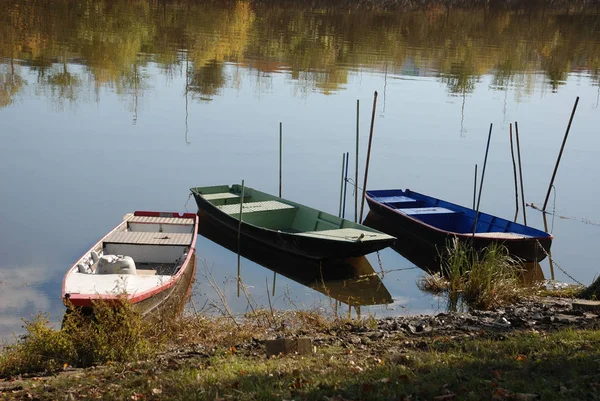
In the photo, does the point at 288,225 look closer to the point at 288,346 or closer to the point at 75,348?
the point at 75,348

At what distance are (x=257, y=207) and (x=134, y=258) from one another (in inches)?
188

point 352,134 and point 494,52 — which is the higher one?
point 494,52

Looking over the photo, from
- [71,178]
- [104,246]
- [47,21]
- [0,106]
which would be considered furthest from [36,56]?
[104,246]

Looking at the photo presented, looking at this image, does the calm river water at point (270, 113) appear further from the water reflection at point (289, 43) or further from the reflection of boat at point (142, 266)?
the reflection of boat at point (142, 266)

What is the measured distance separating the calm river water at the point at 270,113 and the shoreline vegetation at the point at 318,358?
139 inches

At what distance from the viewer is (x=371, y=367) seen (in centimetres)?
780

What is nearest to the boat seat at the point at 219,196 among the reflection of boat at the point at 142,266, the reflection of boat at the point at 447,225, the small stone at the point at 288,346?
the reflection of boat at the point at 142,266

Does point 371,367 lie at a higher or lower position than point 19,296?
higher

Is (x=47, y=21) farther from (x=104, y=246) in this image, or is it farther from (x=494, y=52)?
(x=104, y=246)

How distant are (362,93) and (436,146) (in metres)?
10.3

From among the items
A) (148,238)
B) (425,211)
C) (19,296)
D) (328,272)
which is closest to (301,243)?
(328,272)

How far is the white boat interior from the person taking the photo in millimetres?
13008

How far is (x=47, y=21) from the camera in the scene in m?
53.8

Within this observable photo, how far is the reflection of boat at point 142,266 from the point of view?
12.6 meters
